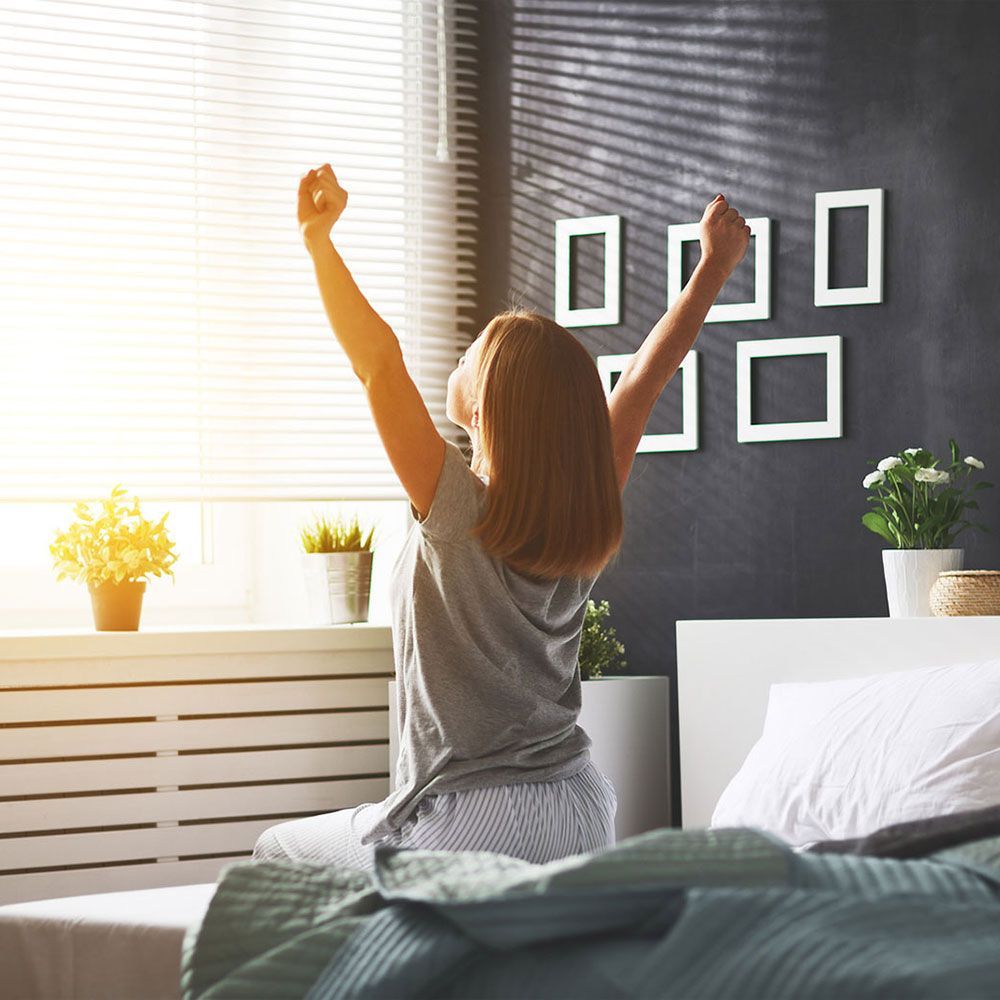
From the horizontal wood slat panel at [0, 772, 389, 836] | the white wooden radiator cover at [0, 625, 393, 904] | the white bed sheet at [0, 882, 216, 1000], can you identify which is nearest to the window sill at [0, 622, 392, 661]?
the white wooden radiator cover at [0, 625, 393, 904]

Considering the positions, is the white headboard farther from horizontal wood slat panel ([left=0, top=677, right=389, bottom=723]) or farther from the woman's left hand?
the woman's left hand

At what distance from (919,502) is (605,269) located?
1.07 m

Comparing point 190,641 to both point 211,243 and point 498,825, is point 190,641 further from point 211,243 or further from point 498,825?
point 498,825

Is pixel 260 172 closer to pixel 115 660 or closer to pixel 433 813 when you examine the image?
pixel 115 660

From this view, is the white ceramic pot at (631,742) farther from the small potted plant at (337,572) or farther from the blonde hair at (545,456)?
the blonde hair at (545,456)

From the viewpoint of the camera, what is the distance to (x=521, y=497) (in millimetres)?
1931

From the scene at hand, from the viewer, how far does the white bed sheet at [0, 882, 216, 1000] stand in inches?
67.4

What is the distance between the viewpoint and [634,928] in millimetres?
1156

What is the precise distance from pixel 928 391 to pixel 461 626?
69.9 inches

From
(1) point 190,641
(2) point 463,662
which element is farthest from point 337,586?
(2) point 463,662

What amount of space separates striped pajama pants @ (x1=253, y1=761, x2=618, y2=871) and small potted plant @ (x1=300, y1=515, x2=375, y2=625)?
1479 mm

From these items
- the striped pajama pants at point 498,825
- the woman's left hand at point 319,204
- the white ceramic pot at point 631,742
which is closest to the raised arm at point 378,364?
the woman's left hand at point 319,204

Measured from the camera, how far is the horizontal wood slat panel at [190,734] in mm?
3158

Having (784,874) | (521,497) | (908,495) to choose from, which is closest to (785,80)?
(908,495)
